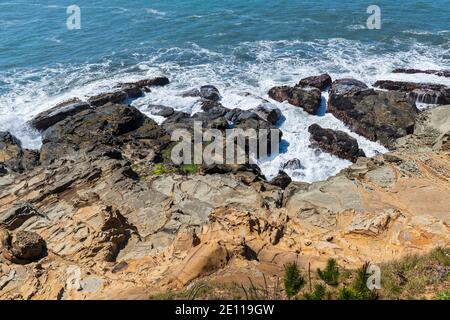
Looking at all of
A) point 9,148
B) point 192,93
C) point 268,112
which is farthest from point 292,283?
point 192,93

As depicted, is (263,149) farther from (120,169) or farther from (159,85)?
(159,85)

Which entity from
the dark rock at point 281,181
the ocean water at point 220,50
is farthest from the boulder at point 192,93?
the dark rock at point 281,181

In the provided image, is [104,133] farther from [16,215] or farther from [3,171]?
[16,215]

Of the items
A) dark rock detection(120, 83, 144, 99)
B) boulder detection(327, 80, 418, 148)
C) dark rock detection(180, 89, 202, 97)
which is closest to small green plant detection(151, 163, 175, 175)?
dark rock detection(180, 89, 202, 97)

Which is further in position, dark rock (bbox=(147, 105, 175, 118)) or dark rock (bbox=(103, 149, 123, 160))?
dark rock (bbox=(147, 105, 175, 118))

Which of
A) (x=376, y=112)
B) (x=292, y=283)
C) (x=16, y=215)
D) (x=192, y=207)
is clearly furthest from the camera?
(x=376, y=112)

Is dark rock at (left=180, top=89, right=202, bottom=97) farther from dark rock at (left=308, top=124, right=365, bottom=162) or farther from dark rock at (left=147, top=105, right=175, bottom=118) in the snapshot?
dark rock at (left=308, top=124, right=365, bottom=162)
